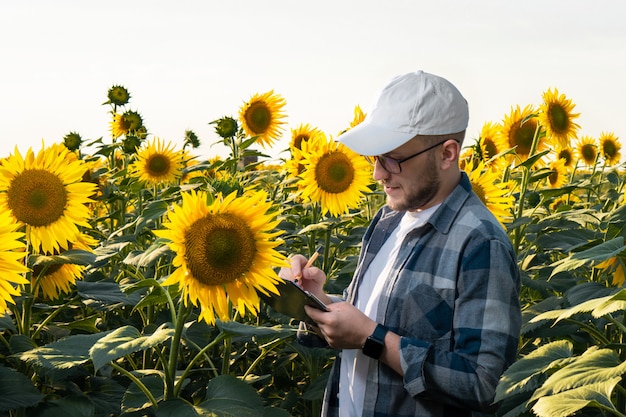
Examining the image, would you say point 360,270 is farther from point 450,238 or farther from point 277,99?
point 277,99

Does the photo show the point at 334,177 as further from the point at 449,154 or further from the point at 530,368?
the point at 530,368

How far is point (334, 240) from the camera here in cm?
391

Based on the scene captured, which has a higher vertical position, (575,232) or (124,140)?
(124,140)

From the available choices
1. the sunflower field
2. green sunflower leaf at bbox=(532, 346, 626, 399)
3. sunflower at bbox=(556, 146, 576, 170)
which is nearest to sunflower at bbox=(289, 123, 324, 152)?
the sunflower field

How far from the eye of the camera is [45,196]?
3.05 m

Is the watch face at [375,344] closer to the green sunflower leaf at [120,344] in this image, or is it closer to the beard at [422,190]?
the beard at [422,190]

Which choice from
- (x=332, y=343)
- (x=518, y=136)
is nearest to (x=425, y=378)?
(x=332, y=343)

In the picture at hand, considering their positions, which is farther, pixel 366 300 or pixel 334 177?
pixel 334 177

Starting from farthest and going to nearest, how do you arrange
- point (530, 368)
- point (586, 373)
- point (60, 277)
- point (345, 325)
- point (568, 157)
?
point (568, 157) → point (60, 277) → point (345, 325) → point (530, 368) → point (586, 373)

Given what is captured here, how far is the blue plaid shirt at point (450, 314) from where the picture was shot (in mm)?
1833

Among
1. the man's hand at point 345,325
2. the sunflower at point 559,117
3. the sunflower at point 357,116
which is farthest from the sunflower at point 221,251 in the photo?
the sunflower at point 559,117

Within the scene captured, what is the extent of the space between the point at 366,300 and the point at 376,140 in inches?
17.4

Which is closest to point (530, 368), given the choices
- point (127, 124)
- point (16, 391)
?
point (16, 391)

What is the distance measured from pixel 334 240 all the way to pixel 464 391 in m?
2.10
